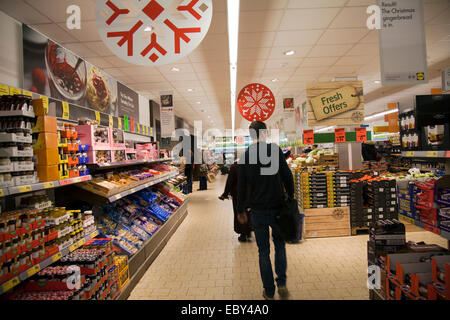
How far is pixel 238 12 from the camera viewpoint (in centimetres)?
391

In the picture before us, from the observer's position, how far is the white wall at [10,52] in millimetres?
2707

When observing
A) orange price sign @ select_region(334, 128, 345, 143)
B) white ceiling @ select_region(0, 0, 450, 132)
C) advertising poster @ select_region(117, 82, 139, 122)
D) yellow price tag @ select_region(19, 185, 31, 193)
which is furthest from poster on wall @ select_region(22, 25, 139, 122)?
orange price sign @ select_region(334, 128, 345, 143)

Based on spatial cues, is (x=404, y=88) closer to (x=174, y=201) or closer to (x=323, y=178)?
(x=323, y=178)

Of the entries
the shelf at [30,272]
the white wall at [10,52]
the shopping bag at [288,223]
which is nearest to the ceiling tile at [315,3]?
the shopping bag at [288,223]

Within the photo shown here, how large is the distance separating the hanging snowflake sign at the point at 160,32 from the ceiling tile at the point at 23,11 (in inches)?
94.2

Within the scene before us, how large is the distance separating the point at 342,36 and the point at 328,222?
3.66 m

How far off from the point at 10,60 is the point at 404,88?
1150 centimetres

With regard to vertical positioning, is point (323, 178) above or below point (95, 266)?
above

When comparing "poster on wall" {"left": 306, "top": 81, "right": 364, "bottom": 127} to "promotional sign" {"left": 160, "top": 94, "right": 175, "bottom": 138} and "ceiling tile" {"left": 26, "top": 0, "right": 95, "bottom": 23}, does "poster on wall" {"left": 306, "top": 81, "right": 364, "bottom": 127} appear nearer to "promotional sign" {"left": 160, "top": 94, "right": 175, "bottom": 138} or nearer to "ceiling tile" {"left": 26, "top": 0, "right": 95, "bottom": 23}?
"ceiling tile" {"left": 26, "top": 0, "right": 95, "bottom": 23}

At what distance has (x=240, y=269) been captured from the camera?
3572mm

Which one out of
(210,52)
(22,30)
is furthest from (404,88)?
(22,30)

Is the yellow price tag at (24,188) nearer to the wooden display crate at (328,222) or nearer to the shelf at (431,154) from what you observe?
the shelf at (431,154)

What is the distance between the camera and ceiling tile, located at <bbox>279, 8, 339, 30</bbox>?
401 centimetres

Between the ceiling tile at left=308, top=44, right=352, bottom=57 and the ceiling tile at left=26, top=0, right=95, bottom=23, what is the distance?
435 cm
